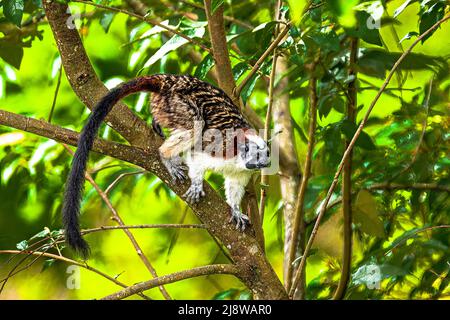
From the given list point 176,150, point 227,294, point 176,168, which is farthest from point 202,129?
point 227,294

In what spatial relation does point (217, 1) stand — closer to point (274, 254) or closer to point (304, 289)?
point (304, 289)

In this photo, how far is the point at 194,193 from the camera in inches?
71.7

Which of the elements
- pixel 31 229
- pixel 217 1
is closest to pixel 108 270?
pixel 31 229

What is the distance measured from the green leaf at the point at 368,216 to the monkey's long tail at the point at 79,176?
0.88 m

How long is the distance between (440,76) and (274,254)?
1431 millimetres

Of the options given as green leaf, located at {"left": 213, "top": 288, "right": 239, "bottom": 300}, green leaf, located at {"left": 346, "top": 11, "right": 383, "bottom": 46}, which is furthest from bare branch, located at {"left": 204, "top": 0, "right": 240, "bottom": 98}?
green leaf, located at {"left": 213, "top": 288, "right": 239, "bottom": 300}

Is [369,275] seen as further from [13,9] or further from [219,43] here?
[13,9]

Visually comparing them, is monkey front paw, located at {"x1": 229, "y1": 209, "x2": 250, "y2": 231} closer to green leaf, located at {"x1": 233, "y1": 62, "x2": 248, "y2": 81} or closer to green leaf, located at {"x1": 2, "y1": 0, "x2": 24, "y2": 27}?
green leaf, located at {"x1": 233, "y1": 62, "x2": 248, "y2": 81}

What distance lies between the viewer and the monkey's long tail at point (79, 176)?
61.8 inches

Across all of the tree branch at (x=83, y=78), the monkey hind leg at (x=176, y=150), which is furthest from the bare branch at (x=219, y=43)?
the tree branch at (x=83, y=78)

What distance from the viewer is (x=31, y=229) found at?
385 cm

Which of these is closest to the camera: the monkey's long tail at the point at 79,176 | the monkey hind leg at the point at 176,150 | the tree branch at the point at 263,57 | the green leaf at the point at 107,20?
the monkey's long tail at the point at 79,176

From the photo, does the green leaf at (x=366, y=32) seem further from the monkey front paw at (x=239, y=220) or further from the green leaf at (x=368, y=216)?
the green leaf at (x=368, y=216)

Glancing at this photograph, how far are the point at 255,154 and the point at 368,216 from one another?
43 cm
